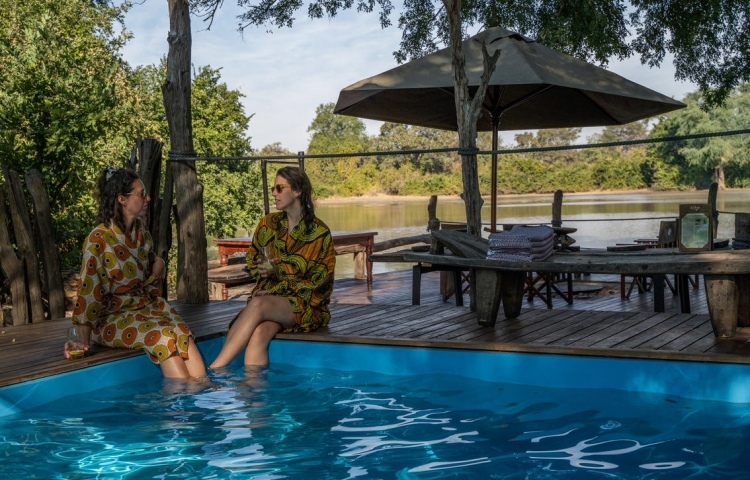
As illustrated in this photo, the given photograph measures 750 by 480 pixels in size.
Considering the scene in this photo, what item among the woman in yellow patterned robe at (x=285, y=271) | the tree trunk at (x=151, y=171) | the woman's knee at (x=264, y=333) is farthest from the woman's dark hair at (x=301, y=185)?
the tree trunk at (x=151, y=171)

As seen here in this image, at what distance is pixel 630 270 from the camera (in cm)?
472

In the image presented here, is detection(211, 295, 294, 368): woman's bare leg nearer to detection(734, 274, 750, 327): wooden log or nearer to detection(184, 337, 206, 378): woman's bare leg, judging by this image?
detection(184, 337, 206, 378): woman's bare leg

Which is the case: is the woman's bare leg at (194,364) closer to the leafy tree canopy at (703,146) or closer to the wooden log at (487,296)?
the wooden log at (487,296)

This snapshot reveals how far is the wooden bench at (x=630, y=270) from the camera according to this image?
460 centimetres

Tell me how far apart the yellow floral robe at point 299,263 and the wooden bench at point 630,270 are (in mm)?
695

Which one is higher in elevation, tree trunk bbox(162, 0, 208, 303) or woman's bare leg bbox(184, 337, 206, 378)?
tree trunk bbox(162, 0, 208, 303)

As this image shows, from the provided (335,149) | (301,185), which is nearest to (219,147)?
(301,185)

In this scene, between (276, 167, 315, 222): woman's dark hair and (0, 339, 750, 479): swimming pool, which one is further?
(276, 167, 315, 222): woman's dark hair

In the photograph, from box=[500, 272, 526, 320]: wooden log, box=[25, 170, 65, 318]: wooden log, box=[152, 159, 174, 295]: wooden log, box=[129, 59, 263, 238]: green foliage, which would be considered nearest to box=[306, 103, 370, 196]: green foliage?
box=[129, 59, 263, 238]: green foliage

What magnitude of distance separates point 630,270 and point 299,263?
2123mm

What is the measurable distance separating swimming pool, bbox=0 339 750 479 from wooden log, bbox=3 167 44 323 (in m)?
1.78

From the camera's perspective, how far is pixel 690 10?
50.0 ft

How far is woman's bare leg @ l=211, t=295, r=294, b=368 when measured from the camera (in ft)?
17.4

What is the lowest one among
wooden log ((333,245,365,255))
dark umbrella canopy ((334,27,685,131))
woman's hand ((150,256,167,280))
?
wooden log ((333,245,365,255))
